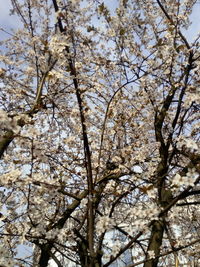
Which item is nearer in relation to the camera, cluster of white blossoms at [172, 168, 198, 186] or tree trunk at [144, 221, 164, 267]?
cluster of white blossoms at [172, 168, 198, 186]

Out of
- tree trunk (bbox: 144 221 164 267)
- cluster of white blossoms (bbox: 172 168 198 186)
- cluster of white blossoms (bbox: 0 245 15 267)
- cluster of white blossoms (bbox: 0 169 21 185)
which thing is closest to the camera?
cluster of white blossoms (bbox: 172 168 198 186)

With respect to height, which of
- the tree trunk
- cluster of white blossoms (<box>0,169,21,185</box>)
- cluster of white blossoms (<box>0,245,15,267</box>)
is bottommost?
→ cluster of white blossoms (<box>0,245,15,267</box>)

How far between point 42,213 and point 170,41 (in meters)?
3.78

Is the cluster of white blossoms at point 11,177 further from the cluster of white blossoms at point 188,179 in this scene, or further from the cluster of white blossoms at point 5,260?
the cluster of white blossoms at point 188,179

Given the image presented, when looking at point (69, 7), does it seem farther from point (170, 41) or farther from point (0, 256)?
point (0, 256)

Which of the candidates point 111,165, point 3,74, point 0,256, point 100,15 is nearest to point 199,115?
point 111,165

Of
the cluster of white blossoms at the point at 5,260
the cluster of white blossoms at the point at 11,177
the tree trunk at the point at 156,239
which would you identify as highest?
the tree trunk at the point at 156,239

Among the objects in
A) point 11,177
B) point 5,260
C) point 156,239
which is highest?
point 156,239

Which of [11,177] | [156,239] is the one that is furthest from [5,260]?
[156,239]

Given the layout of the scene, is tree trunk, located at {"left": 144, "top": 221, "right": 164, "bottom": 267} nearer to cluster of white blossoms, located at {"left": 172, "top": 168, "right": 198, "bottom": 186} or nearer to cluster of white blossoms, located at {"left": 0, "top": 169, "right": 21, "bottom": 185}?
cluster of white blossoms, located at {"left": 172, "top": 168, "right": 198, "bottom": 186}

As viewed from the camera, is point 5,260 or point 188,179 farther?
point 5,260

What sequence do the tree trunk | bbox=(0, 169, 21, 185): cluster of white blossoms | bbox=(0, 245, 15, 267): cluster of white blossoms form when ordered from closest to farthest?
bbox=(0, 245, 15, 267): cluster of white blossoms
bbox=(0, 169, 21, 185): cluster of white blossoms
the tree trunk

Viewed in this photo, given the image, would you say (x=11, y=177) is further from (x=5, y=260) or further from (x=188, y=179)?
(x=188, y=179)

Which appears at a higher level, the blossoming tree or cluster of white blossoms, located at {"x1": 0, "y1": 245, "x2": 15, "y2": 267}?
the blossoming tree
